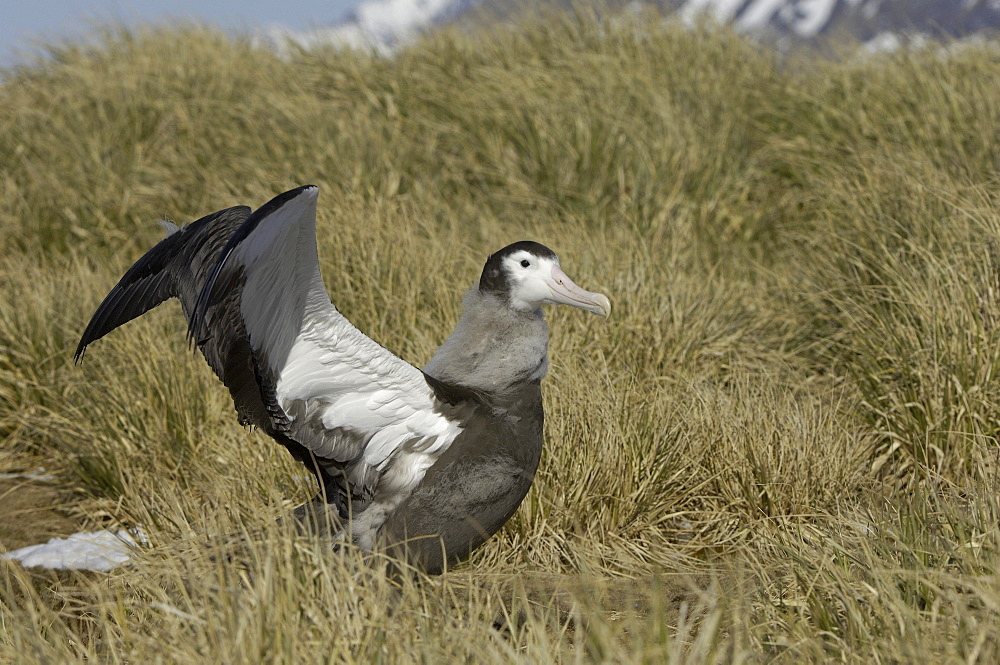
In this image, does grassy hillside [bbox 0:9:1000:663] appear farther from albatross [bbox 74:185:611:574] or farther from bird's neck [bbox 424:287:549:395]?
bird's neck [bbox 424:287:549:395]

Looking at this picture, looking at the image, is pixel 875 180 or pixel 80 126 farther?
pixel 80 126

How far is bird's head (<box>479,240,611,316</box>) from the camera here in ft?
10.2

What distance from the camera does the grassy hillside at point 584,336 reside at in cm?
229

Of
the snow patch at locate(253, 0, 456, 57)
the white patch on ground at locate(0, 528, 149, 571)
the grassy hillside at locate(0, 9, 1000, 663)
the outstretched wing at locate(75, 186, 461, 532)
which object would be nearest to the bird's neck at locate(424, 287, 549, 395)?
the outstretched wing at locate(75, 186, 461, 532)

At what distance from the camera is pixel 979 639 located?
1919 millimetres

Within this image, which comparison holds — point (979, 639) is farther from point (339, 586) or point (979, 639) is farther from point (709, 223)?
point (709, 223)

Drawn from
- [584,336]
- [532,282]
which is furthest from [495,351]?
[584,336]

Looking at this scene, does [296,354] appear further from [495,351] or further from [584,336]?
[584,336]

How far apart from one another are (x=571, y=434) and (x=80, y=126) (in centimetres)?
584

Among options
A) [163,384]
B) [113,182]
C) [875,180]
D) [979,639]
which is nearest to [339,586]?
[979,639]

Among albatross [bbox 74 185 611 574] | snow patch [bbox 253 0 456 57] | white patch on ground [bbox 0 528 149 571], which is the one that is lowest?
white patch on ground [bbox 0 528 149 571]

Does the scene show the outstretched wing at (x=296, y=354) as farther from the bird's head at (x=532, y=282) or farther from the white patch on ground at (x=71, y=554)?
the white patch on ground at (x=71, y=554)

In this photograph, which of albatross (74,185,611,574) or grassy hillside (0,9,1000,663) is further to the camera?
albatross (74,185,611,574)

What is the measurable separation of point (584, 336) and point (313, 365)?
1.95 metres
